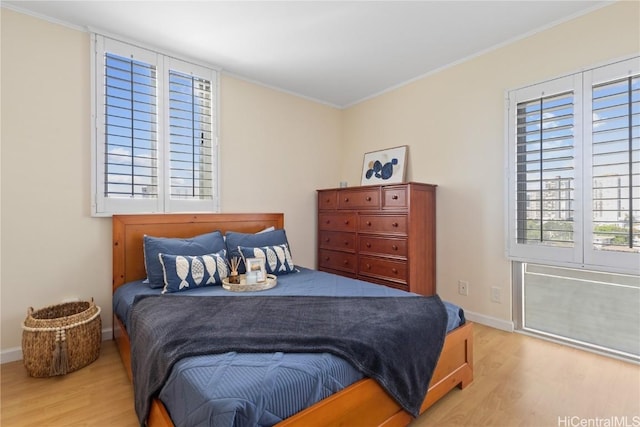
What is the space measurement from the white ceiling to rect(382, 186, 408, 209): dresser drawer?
1.26 m

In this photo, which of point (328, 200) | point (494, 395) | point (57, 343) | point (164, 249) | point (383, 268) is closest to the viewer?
point (494, 395)

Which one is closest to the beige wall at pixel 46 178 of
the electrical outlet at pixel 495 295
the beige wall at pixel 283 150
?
the beige wall at pixel 283 150

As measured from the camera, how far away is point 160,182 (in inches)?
113

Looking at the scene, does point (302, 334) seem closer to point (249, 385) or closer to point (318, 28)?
point (249, 385)

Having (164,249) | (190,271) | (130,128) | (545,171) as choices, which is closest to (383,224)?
(545,171)

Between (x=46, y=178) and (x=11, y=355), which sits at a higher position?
(x=46, y=178)

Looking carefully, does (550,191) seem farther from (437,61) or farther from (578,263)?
(437,61)

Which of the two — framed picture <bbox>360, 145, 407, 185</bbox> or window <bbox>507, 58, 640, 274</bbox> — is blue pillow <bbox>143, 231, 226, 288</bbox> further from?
window <bbox>507, 58, 640, 274</bbox>

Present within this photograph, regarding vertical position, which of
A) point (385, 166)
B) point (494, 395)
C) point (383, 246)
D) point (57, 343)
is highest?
point (385, 166)

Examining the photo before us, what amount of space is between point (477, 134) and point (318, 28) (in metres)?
1.73

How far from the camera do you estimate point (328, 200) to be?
3857mm

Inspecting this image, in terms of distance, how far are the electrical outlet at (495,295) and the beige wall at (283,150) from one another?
0.04 metres

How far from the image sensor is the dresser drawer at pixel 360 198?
328cm

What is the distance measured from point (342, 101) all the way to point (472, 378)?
11.2ft
